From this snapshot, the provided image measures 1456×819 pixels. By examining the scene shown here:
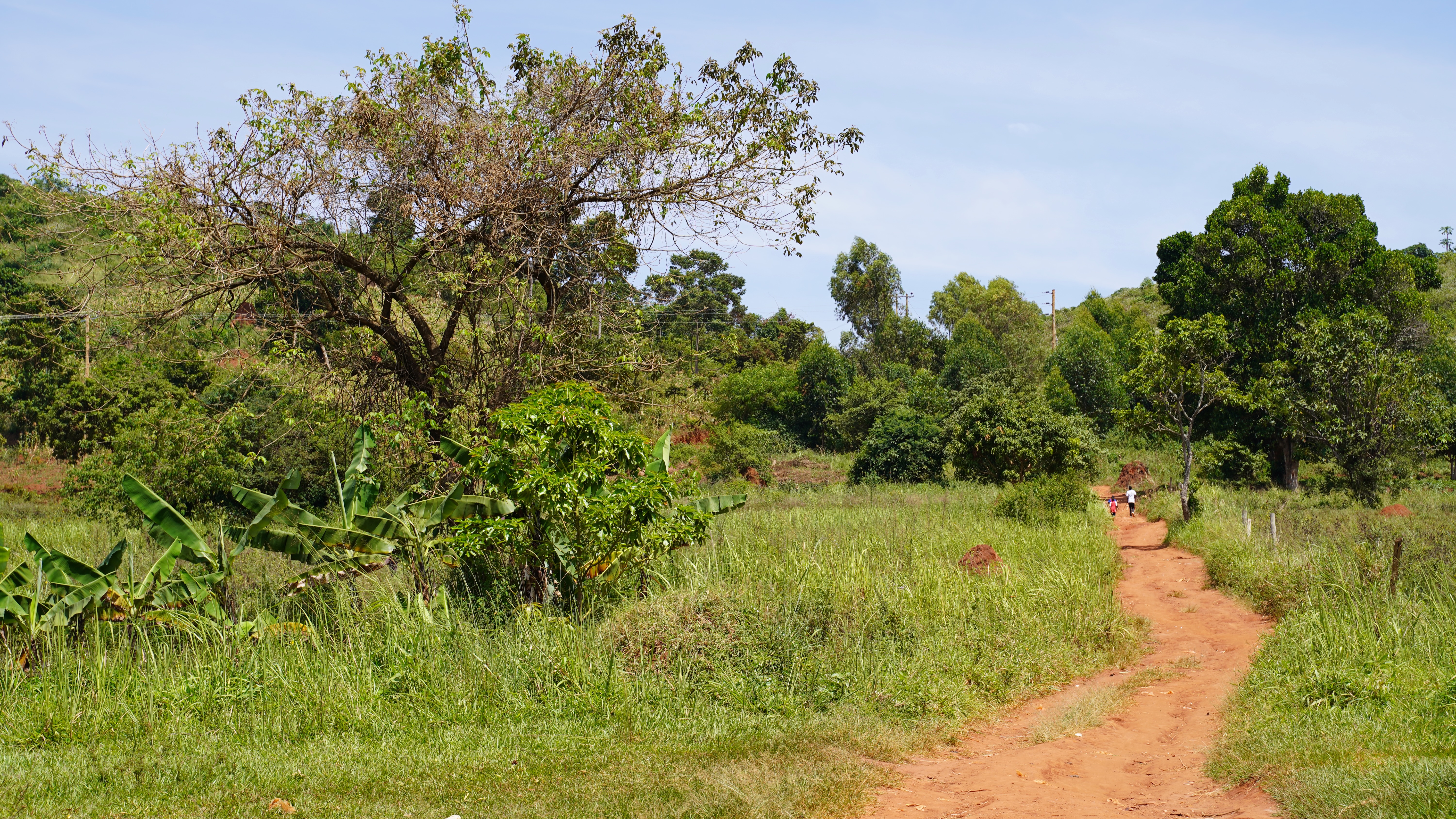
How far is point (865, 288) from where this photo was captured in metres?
64.0

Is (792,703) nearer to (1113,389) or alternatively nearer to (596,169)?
(596,169)

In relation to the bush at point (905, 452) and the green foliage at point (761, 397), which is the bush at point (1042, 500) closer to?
the bush at point (905, 452)

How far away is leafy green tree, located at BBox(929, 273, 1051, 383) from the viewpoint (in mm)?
59562

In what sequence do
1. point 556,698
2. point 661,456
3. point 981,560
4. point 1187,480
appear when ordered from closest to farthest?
1. point 556,698
2. point 661,456
3. point 981,560
4. point 1187,480

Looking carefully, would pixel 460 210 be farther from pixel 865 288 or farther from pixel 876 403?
pixel 865 288

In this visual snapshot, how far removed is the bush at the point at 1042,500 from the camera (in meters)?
20.4

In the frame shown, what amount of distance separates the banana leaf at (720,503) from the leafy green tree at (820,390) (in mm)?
38633

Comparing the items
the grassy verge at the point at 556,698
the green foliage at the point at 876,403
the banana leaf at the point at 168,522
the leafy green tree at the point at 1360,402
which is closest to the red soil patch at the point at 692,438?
the green foliage at the point at 876,403

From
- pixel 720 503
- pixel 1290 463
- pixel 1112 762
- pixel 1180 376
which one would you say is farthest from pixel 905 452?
pixel 1112 762

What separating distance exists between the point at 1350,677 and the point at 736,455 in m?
29.7

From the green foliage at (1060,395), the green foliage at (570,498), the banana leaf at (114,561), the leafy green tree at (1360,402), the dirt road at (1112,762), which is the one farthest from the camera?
the green foliage at (1060,395)

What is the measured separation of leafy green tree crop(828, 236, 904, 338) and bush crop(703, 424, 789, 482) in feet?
91.3

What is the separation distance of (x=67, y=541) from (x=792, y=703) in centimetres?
1528

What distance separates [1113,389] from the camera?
4966 centimetres
